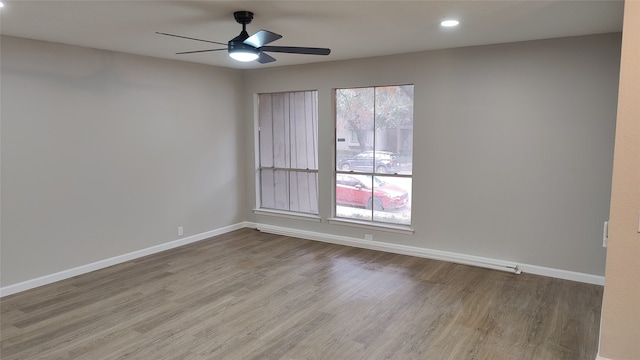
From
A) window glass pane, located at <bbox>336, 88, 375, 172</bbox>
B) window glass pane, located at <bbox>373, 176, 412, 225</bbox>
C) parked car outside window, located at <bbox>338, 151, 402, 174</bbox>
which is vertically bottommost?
Answer: window glass pane, located at <bbox>373, 176, 412, 225</bbox>

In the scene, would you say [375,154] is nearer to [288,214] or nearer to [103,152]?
[288,214]

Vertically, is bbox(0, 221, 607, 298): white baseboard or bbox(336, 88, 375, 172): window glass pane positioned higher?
bbox(336, 88, 375, 172): window glass pane

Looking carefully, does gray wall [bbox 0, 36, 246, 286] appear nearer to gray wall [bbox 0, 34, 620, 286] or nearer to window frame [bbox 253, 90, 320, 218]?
gray wall [bbox 0, 34, 620, 286]

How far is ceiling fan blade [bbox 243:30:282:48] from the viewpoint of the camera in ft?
10.0

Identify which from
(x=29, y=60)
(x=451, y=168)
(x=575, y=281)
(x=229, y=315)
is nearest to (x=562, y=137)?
(x=451, y=168)

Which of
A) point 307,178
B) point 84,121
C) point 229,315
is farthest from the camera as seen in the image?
point 307,178

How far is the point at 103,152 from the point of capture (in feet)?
15.8

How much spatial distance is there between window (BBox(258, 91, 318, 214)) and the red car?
1.52 feet

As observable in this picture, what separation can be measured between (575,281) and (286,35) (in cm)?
398

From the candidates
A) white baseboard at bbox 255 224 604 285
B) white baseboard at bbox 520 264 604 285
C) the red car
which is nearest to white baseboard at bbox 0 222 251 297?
white baseboard at bbox 255 224 604 285

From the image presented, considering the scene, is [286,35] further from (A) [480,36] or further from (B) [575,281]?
(B) [575,281]

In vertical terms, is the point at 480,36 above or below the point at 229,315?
above

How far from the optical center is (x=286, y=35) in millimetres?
4023

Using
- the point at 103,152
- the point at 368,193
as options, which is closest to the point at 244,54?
the point at 103,152
